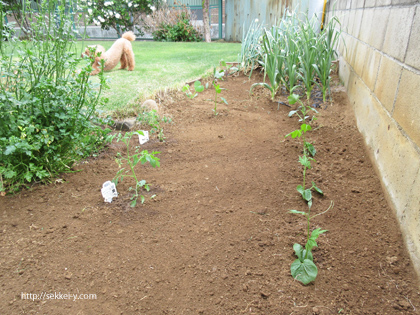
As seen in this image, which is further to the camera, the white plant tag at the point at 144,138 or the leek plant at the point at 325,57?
the leek plant at the point at 325,57

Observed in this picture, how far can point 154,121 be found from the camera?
243 cm

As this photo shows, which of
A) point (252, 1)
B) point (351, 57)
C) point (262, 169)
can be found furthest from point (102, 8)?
point (262, 169)

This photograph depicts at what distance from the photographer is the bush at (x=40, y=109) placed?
5.16 ft

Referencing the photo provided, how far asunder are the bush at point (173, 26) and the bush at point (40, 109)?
873 centimetres

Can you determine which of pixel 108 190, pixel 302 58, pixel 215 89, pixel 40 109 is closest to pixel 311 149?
pixel 302 58

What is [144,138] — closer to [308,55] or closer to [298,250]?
[298,250]

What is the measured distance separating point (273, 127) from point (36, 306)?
2003mm

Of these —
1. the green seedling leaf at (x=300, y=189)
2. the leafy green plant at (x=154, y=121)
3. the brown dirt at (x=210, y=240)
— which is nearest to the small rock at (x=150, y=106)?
the leafy green plant at (x=154, y=121)

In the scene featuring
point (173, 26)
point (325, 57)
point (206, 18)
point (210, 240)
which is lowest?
point (210, 240)

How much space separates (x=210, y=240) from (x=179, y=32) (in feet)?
31.8

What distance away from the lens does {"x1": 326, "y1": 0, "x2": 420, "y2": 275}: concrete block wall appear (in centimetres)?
127

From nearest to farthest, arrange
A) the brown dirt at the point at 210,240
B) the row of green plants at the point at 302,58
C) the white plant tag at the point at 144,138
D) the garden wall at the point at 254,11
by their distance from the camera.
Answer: the brown dirt at the point at 210,240
the white plant tag at the point at 144,138
the row of green plants at the point at 302,58
the garden wall at the point at 254,11

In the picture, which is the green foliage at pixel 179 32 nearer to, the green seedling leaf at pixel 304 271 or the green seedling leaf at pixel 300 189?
the green seedling leaf at pixel 300 189

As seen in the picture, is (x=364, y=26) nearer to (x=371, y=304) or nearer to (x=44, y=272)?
(x=371, y=304)
